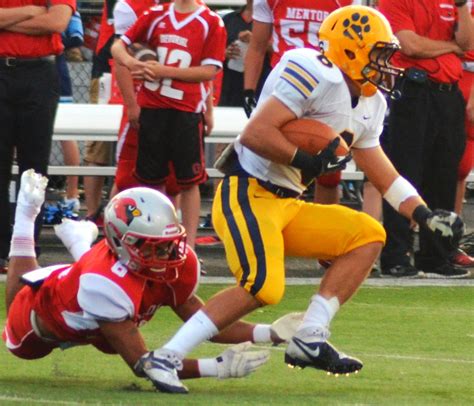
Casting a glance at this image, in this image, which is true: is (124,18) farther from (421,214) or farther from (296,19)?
(421,214)

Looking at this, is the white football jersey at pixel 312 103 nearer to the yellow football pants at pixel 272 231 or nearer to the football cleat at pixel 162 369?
the yellow football pants at pixel 272 231

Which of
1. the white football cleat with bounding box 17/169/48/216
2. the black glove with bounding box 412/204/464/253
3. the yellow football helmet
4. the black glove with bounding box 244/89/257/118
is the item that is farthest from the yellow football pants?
the black glove with bounding box 244/89/257/118

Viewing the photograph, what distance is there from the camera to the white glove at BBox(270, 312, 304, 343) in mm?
6516

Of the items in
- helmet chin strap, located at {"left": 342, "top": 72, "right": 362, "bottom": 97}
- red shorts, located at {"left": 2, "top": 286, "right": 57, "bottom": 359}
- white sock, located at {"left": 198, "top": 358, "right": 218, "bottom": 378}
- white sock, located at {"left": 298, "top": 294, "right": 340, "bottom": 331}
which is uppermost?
helmet chin strap, located at {"left": 342, "top": 72, "right": 362, "bottom": 97}

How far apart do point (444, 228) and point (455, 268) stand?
399 centimetres

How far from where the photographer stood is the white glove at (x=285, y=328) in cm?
652

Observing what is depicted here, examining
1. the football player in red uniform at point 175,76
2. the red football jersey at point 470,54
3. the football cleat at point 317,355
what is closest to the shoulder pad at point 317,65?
the football cleat at point 317,355

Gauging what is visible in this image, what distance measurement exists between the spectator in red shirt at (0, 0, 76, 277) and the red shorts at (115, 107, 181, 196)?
0.49 meters

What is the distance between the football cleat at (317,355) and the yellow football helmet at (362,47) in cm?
108

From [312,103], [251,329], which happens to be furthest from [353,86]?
[251,329]

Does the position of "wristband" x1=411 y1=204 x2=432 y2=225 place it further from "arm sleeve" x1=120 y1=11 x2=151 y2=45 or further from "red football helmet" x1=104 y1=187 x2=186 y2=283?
"arm sleeve" x1=120 y1=11 x2=151 y2=45

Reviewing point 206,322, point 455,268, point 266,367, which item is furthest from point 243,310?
point 455,268

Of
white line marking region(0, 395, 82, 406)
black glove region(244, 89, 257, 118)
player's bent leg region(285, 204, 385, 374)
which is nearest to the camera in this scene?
white line marking region(0, 395, 82, 406)

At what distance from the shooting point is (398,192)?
683 centimetres
